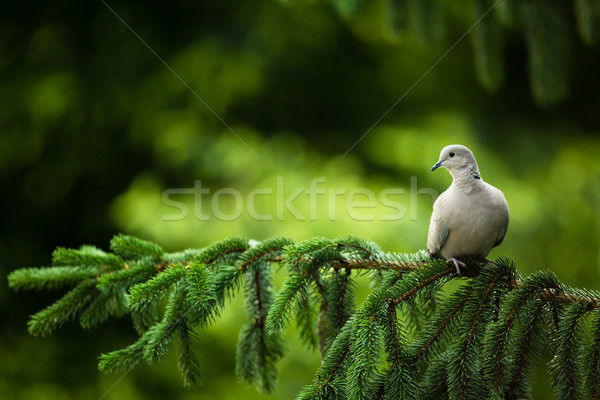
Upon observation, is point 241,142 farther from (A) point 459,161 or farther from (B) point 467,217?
(B) point 467,217

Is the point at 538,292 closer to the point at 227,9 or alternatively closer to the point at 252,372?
the point at 252,372

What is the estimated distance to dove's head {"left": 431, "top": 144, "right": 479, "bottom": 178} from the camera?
1550 mm

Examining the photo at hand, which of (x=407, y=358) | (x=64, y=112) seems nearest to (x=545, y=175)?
(x=407, y=358)

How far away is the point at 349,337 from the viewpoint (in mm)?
1217

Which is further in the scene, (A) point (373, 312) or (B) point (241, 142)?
(B) point (241, 142)

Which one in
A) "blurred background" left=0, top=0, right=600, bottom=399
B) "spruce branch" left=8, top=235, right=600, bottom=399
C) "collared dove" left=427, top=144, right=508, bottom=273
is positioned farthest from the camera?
"blurred background" left=0, top=0, right=600, bottom=399

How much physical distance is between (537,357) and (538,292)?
147mm

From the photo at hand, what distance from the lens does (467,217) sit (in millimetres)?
1481

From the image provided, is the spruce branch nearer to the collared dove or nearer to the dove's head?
the collared dove

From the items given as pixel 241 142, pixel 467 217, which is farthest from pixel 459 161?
pixel 241 142

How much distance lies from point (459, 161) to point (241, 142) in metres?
2.27

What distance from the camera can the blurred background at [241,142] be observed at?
11.0ft

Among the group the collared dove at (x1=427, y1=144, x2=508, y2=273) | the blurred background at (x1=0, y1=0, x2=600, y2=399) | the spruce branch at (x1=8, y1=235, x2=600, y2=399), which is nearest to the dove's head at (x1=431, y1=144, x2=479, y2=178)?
the collared dove at (x1=427, y1=144, x2=508, y2=273)

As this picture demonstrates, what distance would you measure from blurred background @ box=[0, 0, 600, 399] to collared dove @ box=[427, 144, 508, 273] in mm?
1459
